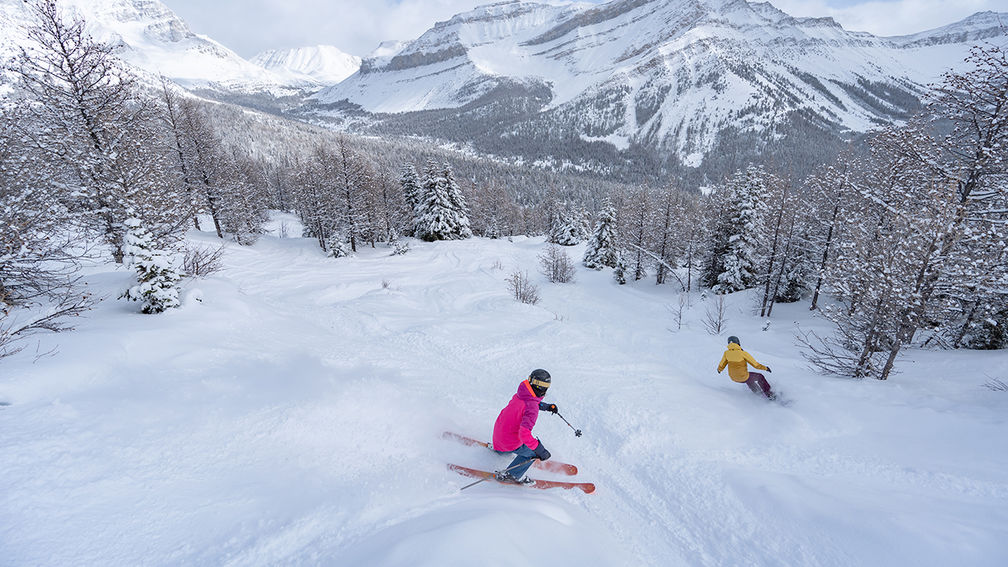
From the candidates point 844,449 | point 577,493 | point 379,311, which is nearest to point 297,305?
point 379,311

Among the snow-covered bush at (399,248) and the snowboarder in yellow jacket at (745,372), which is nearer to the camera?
the snowboarder in yellow jacket at (745,372)

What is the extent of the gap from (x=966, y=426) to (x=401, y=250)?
32108 mm

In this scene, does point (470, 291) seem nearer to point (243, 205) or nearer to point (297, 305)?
point (297, 305)

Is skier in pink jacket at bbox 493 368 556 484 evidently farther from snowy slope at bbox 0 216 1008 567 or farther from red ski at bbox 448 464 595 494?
snowy slope at bbox 0 216 1008 567

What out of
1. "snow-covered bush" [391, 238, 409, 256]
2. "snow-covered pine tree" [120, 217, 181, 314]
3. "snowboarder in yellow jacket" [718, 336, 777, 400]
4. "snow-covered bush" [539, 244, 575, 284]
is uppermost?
"snow-covered pine tree" [120, 217, 181, 314]

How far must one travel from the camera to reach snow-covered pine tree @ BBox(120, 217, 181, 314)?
8.97m

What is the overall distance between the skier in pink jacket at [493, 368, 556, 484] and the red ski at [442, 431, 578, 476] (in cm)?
56

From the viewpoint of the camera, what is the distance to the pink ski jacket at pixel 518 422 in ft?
19.0

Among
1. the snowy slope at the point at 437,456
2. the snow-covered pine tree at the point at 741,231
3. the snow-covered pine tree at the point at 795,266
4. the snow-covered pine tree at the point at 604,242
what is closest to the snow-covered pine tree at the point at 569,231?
the snow-covered pine tree at the point at 604,242

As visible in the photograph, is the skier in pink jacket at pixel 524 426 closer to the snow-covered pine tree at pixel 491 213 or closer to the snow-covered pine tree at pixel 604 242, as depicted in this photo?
the snow-covered pine tree at pixel 604 242

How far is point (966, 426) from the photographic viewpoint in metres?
6.19

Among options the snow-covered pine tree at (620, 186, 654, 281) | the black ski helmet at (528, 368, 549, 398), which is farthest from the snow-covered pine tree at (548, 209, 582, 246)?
the black ski helmet at (528, 368, 549, 398)

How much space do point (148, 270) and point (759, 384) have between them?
14370 millimetres

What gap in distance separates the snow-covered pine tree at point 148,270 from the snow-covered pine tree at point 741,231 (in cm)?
3088
